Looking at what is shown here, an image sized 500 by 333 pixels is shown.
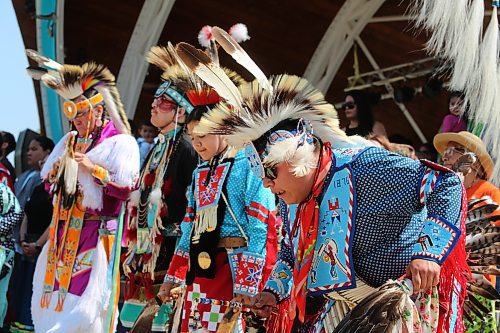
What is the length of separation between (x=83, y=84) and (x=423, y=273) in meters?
3.38

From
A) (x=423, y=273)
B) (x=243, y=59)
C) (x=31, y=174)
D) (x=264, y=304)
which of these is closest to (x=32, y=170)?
(x=31, y=174)

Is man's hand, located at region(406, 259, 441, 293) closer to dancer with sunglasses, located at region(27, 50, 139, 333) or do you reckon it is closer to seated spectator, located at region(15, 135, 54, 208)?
dancer with sunglasses, located at region(27, 50, 139, 333)

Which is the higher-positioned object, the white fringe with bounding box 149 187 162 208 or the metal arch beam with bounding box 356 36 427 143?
the metal arch beam with bounding box 356 36 427 143

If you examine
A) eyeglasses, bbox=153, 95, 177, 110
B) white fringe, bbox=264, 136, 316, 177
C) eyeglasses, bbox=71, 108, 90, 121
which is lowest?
white fringe, bbox=264, 136, 316, 177

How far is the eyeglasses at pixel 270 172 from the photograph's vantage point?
2910 millimetres

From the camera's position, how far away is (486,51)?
3.66 metres

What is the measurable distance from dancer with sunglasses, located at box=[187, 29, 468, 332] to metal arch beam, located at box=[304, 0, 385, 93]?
6.84 meters

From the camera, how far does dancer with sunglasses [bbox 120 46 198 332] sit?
4559mm

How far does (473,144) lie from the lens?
188 inches

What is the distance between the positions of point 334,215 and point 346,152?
0.24 metres

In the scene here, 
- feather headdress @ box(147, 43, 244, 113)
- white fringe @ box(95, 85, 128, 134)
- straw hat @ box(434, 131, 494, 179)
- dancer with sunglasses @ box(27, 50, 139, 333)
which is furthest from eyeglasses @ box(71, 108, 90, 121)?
straw hat @ box(434, 131, 494, 179)

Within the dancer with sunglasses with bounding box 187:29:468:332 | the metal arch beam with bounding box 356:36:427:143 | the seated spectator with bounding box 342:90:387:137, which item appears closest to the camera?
the dancer with sunglasses with bounding box 187:29:468:332

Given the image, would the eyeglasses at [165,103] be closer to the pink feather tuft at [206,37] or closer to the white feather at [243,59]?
the pink feather tuft at [206,37]

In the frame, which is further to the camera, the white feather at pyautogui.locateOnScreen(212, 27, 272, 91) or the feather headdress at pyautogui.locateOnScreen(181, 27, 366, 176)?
the white feather at pyautogui.locateOnScreen(212, 27, 272, 91)
